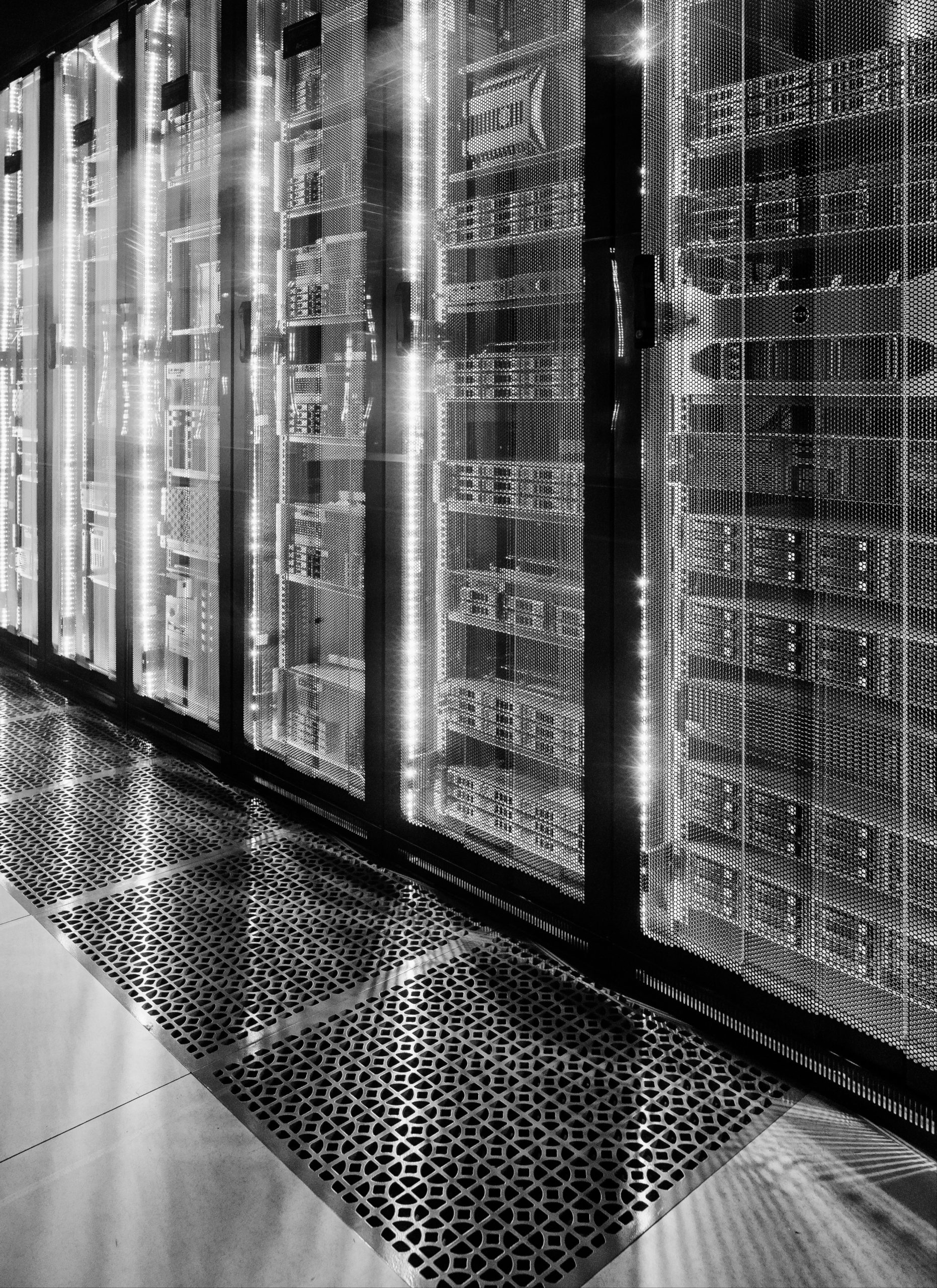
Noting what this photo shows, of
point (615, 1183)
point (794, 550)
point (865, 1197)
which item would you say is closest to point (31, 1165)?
point (615, 1183)

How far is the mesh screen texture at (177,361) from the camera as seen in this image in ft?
11.8

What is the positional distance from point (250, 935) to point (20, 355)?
4.08 meters

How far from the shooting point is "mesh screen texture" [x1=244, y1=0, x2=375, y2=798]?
9.27ft

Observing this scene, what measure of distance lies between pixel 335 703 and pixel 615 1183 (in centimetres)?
172

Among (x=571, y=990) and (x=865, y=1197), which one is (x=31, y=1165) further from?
(x=865, y=1197)

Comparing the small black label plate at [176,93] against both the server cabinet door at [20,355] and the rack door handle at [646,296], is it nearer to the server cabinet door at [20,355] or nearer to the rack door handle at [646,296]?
the server cabinet door at [20,355]

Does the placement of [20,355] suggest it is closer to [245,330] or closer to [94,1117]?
[245,330]

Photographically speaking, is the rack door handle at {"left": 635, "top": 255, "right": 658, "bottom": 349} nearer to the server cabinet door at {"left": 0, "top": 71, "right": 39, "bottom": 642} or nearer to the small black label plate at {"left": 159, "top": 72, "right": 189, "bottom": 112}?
the small black label plate at {"left": 159, "top": 72, "right": 189, "bottom": 112}

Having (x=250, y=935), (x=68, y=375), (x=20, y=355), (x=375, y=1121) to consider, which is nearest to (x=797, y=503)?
(x=375, y=1121)

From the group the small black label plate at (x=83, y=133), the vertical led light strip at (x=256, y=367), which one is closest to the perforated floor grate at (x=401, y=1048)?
the vertical led light strip at (x=256, y=367)

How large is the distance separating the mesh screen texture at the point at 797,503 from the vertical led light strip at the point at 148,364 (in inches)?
100

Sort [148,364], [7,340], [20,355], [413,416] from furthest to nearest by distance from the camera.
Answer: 1. [7,340]
2. [20,355]
3. [148,364]
4. [413,416]

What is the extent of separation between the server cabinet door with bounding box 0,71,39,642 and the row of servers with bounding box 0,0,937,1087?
4.61 feet

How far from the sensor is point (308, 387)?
3043 millimetres
